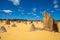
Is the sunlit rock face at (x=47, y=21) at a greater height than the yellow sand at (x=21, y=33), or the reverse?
the sunlit rock face at (x=47, y=21)

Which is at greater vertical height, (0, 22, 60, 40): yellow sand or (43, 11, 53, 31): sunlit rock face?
(43, 11, 53, 31): sunlit rock face

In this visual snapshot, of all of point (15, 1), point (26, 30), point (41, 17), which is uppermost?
point (15, 1)

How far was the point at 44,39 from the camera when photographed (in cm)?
245

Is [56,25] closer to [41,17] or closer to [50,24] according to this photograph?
[50,24]

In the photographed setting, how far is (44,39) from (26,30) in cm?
34

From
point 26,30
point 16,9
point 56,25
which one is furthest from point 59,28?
point 16,9

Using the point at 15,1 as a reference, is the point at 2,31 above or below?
below

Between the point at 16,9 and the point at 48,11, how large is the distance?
54cm

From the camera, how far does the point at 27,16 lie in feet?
8.13

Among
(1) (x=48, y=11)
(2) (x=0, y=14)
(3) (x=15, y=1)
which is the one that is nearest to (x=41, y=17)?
(1) (x=48, y=11)

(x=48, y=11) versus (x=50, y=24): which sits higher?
(x=48, y=11)

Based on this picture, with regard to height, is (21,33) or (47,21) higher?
(47,21)

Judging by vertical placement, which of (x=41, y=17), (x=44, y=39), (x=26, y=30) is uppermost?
(x=41, y=17)

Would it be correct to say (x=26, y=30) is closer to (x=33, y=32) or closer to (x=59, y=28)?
(x=33, y=32)
